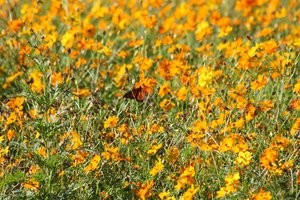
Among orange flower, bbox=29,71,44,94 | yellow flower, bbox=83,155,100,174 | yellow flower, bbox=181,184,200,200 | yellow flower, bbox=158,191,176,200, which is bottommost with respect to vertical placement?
yellow flower, bbox=158,191,176,200

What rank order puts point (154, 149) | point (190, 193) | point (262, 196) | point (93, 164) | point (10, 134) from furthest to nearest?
point (10, 134) → point (154, 149) → point (93, 164) → point (190, 193) → point (262, 196)

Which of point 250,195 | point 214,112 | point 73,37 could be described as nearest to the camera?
point 250,195

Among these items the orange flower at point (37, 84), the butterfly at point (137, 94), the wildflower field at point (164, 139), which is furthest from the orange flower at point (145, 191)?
the orange flower at point (37, 84)

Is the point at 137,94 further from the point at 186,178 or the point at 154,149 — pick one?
the point at 186,178

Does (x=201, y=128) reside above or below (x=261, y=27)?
above

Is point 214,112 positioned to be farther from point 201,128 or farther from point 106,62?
point 106,62

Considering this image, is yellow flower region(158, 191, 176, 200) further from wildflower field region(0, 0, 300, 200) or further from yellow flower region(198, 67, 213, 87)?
yellow flower region(198, 67, 213, 87)

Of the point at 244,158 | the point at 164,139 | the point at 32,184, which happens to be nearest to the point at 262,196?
the point at 244,158

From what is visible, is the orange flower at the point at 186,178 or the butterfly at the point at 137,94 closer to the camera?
the orange flower at the point at 186,178

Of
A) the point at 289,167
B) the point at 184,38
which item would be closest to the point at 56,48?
the point at 184,38

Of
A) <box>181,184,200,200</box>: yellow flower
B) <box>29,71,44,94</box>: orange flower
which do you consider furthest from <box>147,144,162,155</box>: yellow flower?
<box>29,71,44,94</box>: orange flower

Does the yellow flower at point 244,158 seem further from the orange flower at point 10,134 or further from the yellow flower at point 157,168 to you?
the orange flower at point 10,134
